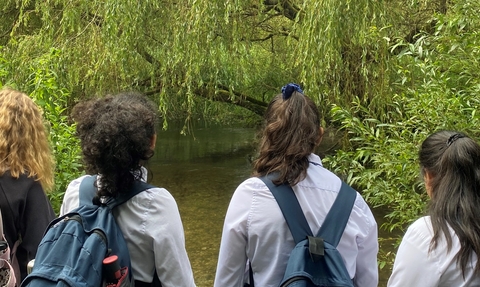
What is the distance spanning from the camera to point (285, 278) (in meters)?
1.81

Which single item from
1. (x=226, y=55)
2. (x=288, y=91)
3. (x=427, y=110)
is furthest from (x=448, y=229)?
(x=226, y=55)

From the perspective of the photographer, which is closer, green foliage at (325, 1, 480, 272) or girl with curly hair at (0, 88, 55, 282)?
girl with curly hair at (0, 88, 55, 282)

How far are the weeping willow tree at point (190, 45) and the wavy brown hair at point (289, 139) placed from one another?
13.3 feet

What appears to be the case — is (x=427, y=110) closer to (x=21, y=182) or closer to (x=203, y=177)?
(x=21, y=182)

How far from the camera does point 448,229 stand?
1.65 meters

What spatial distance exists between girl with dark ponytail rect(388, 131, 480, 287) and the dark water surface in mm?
4178

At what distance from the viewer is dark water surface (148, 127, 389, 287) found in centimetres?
815

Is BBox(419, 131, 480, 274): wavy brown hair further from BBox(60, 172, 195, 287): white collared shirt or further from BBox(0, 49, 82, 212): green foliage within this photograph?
BBox(0, 49, 82, 212): green foliage

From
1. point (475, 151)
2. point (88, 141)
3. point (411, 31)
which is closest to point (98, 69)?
point (411, 31)

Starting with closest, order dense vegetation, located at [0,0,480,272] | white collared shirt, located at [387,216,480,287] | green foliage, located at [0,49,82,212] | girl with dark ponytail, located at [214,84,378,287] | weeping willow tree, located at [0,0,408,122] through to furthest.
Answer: white collared shirt, located at [387,216,480,287] < girl with dark ponytail, located at [214,84,378,287] < green foliage, located at [0,49,82,212] < dense vegetation, located at [0,0,480,272] < weeping willow tree, located at [0,0,408,122]

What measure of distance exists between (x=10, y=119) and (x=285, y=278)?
4.45 ft

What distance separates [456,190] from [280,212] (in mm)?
547

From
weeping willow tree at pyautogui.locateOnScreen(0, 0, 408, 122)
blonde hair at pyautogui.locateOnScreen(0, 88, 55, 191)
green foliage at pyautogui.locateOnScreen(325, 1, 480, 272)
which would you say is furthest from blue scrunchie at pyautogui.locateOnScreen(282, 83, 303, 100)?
weeping willow tree at pyautogui.locateOnScreen(0, 0, 408, 122)

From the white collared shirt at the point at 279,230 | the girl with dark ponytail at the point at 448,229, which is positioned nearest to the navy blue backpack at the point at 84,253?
the white collared shirt at the point at 279,230
